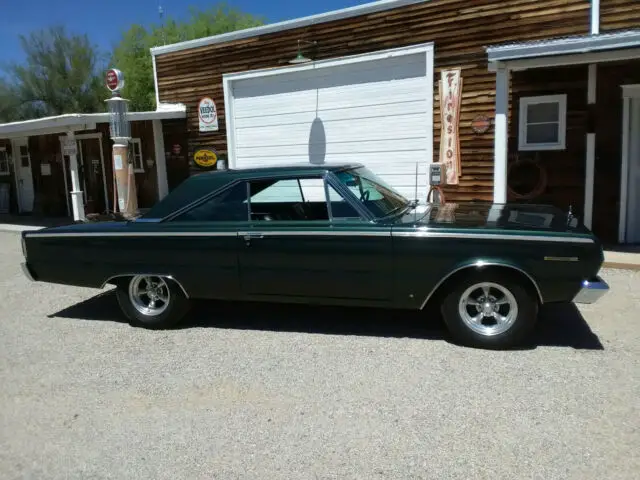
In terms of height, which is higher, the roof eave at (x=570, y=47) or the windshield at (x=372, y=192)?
the roof eave at (x=570, y=47)

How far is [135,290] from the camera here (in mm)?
5457

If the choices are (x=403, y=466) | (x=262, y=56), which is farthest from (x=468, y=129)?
(x=403, y=466)

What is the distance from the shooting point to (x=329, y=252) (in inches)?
187

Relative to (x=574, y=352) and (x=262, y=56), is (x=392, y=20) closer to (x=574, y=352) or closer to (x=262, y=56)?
(x=262, y=56)

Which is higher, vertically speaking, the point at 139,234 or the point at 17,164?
the point at 17,164

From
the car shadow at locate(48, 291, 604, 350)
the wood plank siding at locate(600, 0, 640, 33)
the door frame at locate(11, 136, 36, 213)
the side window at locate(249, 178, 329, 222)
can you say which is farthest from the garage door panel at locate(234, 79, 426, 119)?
the door frame at locate(11, 136, 36, 213)

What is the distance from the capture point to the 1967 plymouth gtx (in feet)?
14.3

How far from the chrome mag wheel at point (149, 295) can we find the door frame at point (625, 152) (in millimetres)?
6601

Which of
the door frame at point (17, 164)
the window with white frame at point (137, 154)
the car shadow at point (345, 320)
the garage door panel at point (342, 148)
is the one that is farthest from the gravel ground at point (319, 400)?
the door frame at point (17, 164)

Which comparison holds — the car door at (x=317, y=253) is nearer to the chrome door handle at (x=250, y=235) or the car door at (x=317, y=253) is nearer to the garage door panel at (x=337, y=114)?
the chrome door handle at (x=250, y=235)

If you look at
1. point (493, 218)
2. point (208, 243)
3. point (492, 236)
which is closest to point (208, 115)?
point (208, 243)

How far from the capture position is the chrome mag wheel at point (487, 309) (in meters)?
4.48

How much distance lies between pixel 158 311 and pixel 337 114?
A: 603 cm

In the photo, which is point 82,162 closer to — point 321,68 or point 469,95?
point 321,68
